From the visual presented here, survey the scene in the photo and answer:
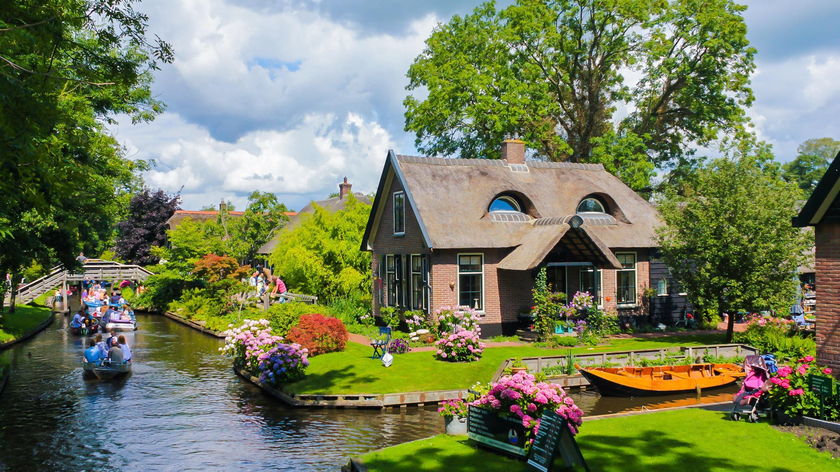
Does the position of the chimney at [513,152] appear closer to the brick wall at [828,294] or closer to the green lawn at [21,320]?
the brick wall at [828,294]

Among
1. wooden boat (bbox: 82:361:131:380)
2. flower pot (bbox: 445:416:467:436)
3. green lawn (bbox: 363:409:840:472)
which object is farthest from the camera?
wooden boat (bbox: 82:361:131:380)

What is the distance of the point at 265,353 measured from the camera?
1934 cm

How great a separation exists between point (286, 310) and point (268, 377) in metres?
4.90

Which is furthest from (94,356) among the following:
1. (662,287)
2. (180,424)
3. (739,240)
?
(662,287)

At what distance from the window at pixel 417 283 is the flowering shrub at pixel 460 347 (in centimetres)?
584

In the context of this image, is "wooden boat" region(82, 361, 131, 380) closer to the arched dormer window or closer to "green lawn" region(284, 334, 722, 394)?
"green lawn" region(284, 334, 722, 394)

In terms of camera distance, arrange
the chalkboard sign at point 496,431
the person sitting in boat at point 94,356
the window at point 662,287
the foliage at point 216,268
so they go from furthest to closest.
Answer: the foliage at point 216,268 < the window at point 662,287 < the person sitting in boat at point 94,356 < the chalkboard sign at point 496,431

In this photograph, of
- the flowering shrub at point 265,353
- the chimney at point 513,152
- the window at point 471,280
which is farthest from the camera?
the chimney at point 513,152

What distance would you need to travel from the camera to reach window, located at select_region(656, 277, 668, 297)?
29516mm

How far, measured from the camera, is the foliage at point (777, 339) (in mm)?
21594

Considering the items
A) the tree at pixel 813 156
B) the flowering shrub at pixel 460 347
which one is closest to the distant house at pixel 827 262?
the flowering shrub at pixel 460 347

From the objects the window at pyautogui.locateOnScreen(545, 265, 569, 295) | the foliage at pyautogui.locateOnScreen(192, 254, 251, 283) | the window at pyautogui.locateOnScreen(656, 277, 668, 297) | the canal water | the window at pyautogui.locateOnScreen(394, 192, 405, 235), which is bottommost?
the canal water

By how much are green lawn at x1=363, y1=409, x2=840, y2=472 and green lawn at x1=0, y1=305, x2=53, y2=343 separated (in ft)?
77.4

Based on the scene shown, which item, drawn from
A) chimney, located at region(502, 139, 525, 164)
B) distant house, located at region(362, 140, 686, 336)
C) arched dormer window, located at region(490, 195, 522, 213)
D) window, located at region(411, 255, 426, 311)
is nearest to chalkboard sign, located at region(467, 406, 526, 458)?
distant house, located at region(362, 140, 686, 336)
